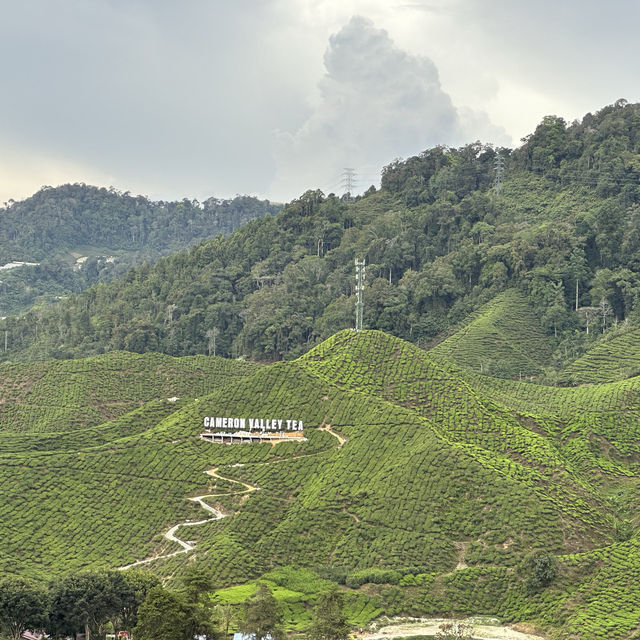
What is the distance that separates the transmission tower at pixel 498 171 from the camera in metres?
110

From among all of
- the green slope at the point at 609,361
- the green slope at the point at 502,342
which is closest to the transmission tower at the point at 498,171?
the green slope at the point at 502,342

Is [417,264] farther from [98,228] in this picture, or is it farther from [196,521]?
[98,228]

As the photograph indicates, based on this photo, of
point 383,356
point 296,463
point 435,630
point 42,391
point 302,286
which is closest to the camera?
point 435,630

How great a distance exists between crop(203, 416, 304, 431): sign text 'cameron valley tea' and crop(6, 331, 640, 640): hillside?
866 mm

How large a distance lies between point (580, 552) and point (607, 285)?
145 feet

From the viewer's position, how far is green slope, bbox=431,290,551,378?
8112 centimetres

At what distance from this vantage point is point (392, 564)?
1917 inches

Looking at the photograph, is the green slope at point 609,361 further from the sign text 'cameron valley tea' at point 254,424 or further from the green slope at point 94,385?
the sign text 'cameron valley tea' at point 254,424

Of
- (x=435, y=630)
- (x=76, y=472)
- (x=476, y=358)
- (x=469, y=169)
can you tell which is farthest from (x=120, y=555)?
(x=469, y=169)

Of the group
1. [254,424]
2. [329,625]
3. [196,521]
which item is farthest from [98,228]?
[329,625]

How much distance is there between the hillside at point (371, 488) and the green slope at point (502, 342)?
356 inches

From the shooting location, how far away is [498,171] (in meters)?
111

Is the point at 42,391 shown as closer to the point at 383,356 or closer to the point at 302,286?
the point at 383,356

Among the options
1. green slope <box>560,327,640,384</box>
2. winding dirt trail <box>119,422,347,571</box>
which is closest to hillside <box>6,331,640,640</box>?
winding dirt trail <box>119,422,347,571</box>
